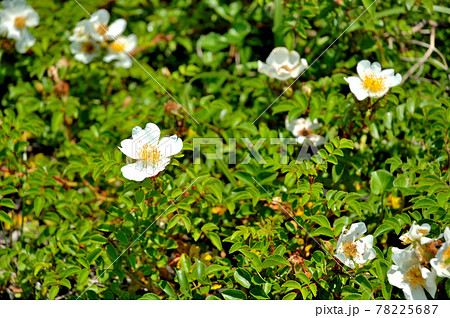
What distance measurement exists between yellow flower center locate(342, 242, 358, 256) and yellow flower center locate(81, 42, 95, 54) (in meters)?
1.53

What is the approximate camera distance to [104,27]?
2.37m

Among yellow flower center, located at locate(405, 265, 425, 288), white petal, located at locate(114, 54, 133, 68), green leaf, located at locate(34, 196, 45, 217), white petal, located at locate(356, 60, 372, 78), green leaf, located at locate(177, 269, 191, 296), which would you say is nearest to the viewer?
yellow flower center, located at locate(405, 265, 425, 288)

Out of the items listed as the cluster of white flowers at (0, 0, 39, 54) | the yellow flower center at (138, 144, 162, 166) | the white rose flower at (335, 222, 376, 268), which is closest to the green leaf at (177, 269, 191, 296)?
the yellow flower center at (138, 144, 162, 166)

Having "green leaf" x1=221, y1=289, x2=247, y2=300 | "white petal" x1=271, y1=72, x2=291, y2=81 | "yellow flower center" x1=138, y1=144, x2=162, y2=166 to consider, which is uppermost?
"white petal" x1=271, y1=72, x2=291, y2=81

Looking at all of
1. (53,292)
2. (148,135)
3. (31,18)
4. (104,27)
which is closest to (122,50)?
(104,27)

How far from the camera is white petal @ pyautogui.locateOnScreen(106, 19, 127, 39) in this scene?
238cm

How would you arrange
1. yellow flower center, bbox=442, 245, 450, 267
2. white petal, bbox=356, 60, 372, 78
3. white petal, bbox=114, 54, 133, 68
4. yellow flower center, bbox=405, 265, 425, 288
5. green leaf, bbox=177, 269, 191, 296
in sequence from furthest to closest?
white petal, bbox=114, 54, 133, 68 < white petal, bbox=356, 60, 372, 78 < green leaf, bbox=177, 269, 191, 296 < yellow flower center, bbox=405, 265, 425, 288 < yellow flower center, bbox=442, 245, 450, 267

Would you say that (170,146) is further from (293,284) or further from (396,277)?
(396,277)

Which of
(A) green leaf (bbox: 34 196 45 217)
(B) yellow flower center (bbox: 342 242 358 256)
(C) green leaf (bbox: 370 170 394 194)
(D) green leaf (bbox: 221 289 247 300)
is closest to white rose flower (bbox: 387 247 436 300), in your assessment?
(B) yellow flower center (bbox: 342 242 358 256)

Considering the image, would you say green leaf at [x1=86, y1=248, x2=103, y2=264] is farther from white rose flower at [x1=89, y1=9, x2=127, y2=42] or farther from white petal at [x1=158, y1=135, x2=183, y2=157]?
white rose flower at [x1=89, y1=9, x2=127, y2=42]

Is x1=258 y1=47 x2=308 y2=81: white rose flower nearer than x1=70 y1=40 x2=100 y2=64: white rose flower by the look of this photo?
Yes

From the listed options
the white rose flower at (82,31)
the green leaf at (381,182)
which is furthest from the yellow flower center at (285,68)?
the white rose flower at (82,31)

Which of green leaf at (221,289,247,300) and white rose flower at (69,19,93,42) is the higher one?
white rose flower at (69,19,93,42)

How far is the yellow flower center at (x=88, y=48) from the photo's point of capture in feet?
7.60
